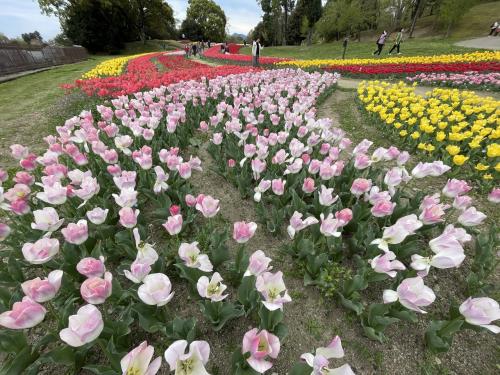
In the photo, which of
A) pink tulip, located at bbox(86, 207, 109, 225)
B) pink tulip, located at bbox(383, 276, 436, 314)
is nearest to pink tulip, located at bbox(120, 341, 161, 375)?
pink tulip, located at bbox(86, 207, 109, 225)

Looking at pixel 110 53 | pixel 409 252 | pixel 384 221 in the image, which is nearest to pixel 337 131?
pixel 384 221

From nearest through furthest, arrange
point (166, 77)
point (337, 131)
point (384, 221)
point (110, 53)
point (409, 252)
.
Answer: point (409, 252) < point (384, 221) < point (337, 131) < point (166, 77) < point (110, 53)

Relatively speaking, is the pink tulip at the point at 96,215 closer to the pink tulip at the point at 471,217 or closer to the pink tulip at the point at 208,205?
the pink tulip at the point at 208,205

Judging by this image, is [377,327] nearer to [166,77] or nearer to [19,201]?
[19,201]

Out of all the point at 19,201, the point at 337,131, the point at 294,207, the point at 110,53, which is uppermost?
the point at 19,201

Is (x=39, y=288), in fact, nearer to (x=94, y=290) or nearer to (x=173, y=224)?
(x=94, y=290)

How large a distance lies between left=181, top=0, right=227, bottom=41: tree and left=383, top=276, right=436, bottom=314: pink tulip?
241 feet

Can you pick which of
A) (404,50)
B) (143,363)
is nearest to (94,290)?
(143,363)

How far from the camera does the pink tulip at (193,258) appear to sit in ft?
5.86

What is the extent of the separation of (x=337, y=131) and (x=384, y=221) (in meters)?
1.46

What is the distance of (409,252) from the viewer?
8.13 ft

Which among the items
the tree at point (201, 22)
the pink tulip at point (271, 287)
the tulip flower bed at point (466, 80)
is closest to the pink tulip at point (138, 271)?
the pink tulip at point (271, 287)

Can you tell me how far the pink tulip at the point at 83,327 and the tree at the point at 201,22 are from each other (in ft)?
241

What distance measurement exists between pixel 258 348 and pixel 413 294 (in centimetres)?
99
